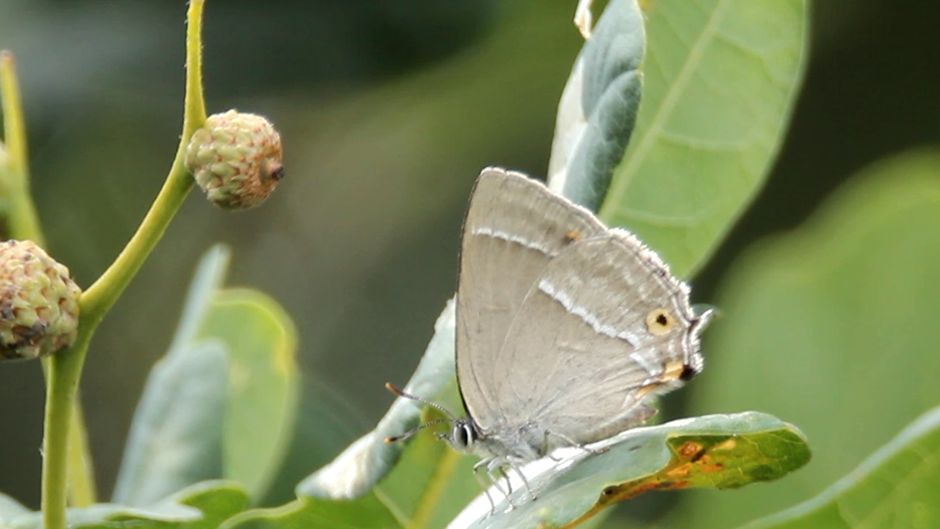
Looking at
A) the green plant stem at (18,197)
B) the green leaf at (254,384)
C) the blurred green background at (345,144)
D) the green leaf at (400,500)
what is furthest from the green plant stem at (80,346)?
the blurred green background at (345,144)

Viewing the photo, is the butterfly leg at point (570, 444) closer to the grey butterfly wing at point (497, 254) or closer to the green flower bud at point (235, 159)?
the grey butterfly wing at point (497, 254)

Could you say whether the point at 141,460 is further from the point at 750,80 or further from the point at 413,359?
the point at 413,359

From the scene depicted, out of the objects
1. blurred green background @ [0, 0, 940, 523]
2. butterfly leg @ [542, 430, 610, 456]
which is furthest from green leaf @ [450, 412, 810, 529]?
blurred green background @ [0, 0, 940, 523]

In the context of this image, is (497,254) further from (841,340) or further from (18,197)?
(841,340)

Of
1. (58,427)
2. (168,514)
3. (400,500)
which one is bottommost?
(400,500)

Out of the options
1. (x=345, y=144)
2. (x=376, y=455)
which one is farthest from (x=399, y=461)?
(x=345, y=144)

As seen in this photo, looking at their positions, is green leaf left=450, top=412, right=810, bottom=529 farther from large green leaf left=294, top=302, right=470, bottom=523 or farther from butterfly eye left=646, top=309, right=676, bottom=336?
butterfly eye left=646, top=309, right=676, bottom=336
